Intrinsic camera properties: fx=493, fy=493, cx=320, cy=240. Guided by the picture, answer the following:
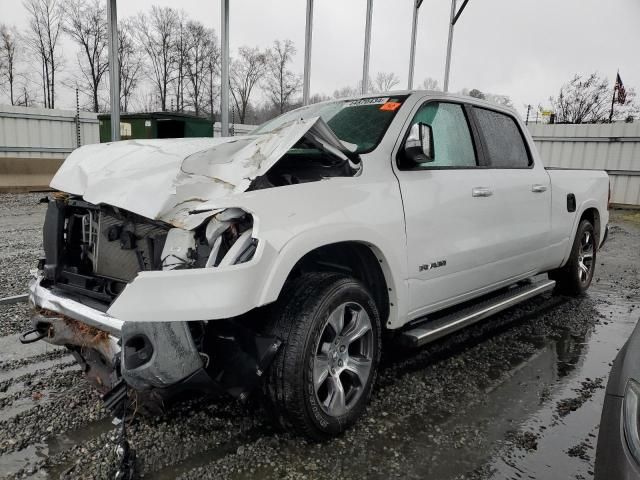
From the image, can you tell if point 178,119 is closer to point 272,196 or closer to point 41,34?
point 272,196

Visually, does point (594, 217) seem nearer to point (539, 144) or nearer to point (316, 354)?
point (316, 354)

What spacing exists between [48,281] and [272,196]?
1470 mm

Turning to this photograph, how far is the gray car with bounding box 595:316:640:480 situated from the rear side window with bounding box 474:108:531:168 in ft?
7.83

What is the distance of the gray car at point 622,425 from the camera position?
1425 mm

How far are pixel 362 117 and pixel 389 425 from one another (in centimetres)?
194

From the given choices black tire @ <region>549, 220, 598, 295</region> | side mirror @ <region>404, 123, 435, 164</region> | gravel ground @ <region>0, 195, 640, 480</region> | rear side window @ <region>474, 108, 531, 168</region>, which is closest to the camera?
gravel ground @ <region>0, 195, 640, 480</region>

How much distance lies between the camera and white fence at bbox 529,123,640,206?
14.5m

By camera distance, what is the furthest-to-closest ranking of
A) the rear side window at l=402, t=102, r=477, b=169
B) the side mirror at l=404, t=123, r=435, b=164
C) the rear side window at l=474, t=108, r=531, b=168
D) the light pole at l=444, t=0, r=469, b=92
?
1. the light pole at l=444, t=0, r=469, b=92
2. the rear side window at l=474, t=108, r=531, b=168
3. the rear side window at l=402, t=102, r=477, b=169
4. the side mirror at l=404, t=123, r=435, b=164

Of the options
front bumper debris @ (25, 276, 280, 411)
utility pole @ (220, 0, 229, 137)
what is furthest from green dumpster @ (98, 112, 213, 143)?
front bumper debris @ (25, 276, 280, 411)

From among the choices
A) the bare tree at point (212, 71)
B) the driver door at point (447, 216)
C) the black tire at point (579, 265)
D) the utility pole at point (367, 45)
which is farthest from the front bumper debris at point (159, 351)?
the bare tree at point (212, 71)

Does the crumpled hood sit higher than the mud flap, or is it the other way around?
the crumpled hood

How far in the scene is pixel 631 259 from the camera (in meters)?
7.75

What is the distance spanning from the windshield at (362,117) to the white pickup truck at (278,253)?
0.01 metres

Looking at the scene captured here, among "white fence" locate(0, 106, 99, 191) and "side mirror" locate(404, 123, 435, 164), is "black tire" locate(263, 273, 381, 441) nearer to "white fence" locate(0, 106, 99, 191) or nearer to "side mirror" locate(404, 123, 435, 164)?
"side mirror" locate(404, 123, 435, 164)
